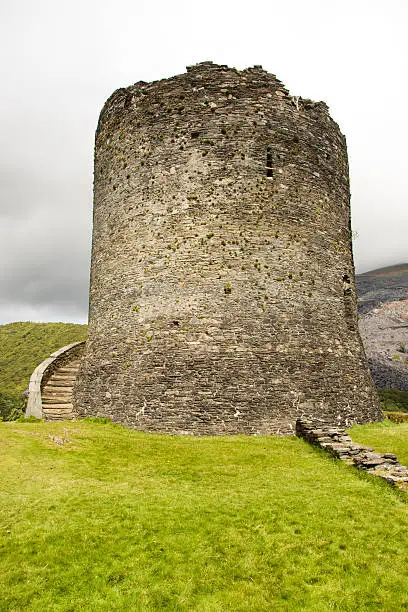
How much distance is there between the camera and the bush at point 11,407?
64.5 feet

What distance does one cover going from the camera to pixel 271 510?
827cm

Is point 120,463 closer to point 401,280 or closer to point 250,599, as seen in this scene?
point 250,599

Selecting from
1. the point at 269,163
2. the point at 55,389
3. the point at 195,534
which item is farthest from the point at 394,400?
the point at 195,534

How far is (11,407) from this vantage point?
21891 mm

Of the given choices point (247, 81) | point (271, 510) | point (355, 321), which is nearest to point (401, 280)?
point (355, 321)

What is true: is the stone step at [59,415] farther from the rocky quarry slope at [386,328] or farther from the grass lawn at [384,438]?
the rocky quarry slope at [386,328]

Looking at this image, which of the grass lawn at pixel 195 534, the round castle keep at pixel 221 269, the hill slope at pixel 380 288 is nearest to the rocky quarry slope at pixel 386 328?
the hill slope at pixel 380 288

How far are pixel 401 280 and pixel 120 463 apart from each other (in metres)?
36.1

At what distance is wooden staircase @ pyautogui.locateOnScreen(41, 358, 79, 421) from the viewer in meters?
17.3

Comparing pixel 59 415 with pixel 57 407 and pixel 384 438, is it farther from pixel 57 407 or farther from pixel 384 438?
pixel 384 438

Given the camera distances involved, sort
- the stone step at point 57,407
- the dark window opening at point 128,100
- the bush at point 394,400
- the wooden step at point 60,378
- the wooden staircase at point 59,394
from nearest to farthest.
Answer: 1. the wooden staircase at point 59,394
2. the stone step at point 57,407
3. the dark window opening at point 128,100
4. the wooden step at point 60,378
5. the bush at point 394,400

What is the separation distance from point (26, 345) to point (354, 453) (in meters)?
29.3

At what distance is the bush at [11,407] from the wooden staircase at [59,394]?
5.19 ft

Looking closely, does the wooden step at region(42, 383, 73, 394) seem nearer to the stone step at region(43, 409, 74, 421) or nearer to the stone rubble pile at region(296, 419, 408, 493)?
the stone step at region(43, 409, 74, 421)
